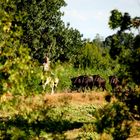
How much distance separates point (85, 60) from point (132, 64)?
55.8m

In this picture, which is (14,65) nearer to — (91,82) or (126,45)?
(126,45)

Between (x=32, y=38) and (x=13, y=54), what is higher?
(x=32, y=38)

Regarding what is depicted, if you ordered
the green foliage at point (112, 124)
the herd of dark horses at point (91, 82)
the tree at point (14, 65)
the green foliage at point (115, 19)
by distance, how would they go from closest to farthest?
the tree at point (14, 65) < the green foliage at point (112, 124) < the green foliage at point (115, 19) < the herd of dark horses at point (91, 82)

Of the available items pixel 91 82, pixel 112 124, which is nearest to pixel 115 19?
pixel 112 124

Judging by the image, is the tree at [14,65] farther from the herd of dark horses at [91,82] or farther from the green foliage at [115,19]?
the herd of dark horses at [91,82]

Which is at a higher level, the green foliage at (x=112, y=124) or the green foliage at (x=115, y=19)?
the green foliage at (x=115, y=19)

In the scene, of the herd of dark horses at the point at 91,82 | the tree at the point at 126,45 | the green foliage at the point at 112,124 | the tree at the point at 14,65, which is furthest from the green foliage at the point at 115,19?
the herd of dark horses at the point at 91,82

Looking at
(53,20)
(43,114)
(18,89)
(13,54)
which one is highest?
(53,20)

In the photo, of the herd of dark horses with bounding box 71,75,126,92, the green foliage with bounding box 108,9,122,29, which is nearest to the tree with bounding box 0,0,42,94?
the green foliage with bounding box 108,9,122,29

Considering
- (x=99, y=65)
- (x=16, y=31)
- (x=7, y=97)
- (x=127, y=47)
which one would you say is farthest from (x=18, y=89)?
(x=99, y=65)

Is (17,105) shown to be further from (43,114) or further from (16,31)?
(16,31)

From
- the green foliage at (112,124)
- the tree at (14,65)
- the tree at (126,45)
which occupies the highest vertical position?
the tree at (126,45)

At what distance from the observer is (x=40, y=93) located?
198 inches

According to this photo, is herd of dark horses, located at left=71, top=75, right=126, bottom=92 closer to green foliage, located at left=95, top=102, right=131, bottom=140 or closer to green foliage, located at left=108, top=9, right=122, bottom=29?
green foliage, located at left=108, top=9, right=122, bottom=29
